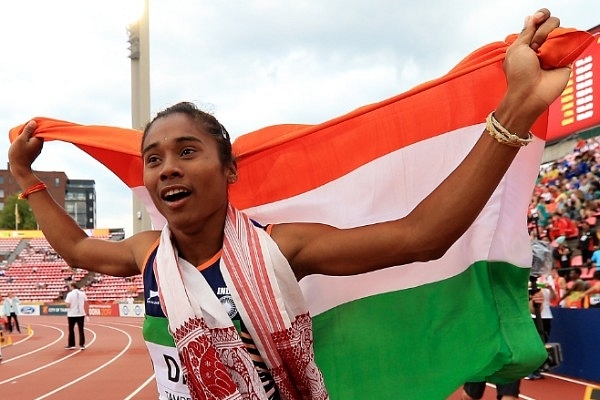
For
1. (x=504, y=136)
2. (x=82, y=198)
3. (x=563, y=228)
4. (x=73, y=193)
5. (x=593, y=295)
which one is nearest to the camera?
(x=504, y=136)

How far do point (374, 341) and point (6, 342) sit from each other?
1698cm

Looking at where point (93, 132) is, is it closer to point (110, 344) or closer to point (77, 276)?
point (110, 344)

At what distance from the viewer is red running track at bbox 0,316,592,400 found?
7633 mm

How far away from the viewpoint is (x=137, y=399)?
7758mm

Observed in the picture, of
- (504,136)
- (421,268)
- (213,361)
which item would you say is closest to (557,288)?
(421,268)

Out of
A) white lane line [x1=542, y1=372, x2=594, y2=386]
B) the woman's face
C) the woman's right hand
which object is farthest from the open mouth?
white lane line [x1=542, y1=372, x2=594, y2=386]

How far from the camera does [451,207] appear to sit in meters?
1.40

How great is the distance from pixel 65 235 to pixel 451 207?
4.39 ft

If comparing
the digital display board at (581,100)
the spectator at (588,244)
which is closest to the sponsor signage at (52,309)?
the digital display board at (581,100)

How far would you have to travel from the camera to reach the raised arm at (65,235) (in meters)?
1.92

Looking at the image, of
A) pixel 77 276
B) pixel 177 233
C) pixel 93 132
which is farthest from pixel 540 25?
pixel 77 276

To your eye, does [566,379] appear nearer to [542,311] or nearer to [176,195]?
[542,311]

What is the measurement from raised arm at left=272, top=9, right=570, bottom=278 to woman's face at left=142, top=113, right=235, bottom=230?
0.20 metres

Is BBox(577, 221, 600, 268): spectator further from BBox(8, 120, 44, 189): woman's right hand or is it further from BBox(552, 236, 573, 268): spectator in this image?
BBox(8, 120, 44, 189): woman's right hand
